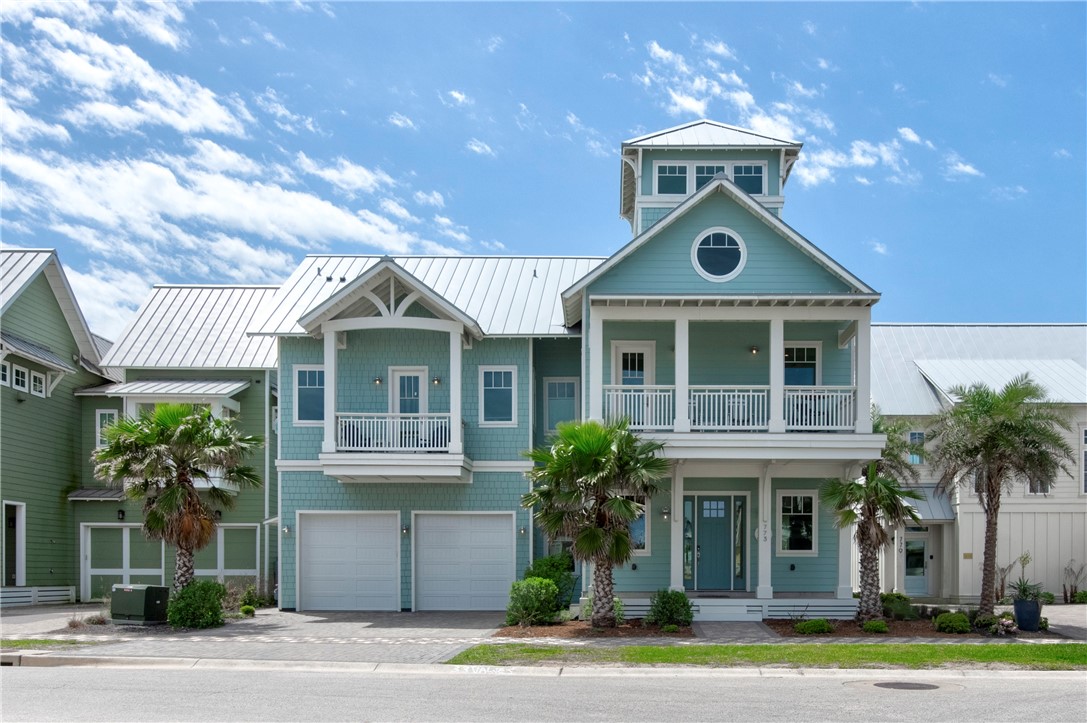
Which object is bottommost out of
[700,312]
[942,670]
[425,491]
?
[942,670]

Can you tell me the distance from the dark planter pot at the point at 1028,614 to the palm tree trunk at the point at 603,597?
773 centimetres

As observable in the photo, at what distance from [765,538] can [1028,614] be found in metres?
5.15

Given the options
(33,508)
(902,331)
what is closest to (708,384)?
(902,331)

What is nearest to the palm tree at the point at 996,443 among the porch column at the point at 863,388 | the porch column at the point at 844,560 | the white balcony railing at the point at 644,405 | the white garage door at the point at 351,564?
the porch column at the point at 863,388

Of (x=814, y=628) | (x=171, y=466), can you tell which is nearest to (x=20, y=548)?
(x=171, y=466)

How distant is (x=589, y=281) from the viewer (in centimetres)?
2231

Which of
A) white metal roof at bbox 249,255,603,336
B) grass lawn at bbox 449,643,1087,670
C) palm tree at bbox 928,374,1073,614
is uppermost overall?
white metal roof at bbox 249,255,603,336

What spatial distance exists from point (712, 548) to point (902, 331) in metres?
14.2

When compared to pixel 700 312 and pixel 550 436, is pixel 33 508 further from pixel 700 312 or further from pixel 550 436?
pixel 700 312

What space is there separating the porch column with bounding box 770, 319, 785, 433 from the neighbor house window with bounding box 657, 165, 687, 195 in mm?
5906

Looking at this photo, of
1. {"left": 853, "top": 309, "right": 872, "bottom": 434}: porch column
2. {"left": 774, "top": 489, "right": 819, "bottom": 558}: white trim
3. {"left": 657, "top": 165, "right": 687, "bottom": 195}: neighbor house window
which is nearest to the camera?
{"left": 853, "top": 309, "right": 872, "bottom": 434}: porch column

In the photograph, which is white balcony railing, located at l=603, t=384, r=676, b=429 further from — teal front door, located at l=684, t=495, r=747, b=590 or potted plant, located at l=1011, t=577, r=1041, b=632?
potted plant, located at l=1011, t=577, r=1041, b=632

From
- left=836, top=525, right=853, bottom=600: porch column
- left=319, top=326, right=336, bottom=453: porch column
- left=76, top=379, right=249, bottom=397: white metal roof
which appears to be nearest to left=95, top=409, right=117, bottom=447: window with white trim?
left=76, top=379, right=249, bottom=397: white metal roof

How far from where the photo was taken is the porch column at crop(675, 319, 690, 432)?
21688 mm
